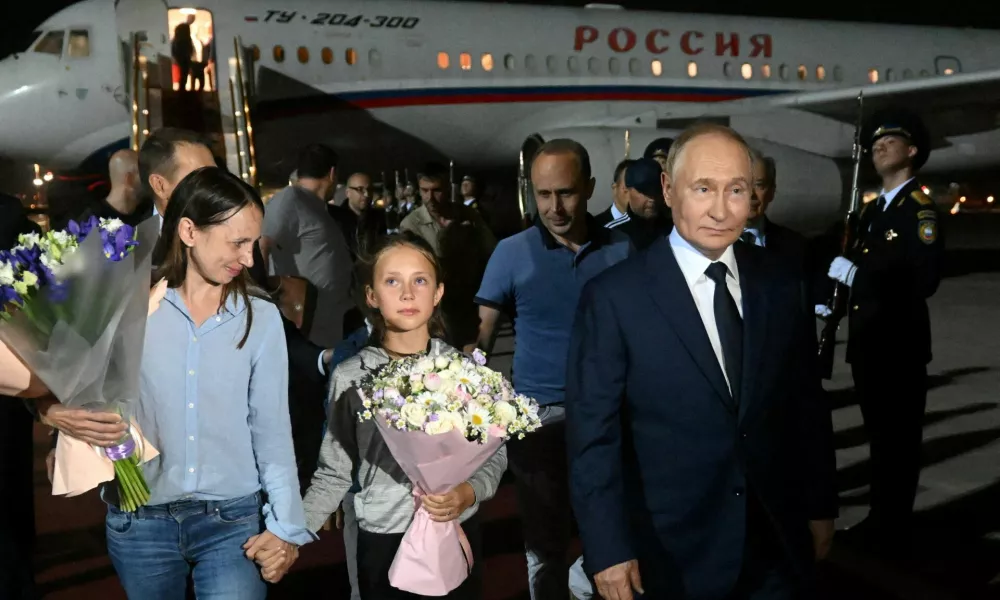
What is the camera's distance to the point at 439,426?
229 cm

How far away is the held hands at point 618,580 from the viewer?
232 centimetres

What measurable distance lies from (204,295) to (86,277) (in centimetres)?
42

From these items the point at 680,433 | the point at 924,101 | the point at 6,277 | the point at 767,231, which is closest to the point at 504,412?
the point at 680,433

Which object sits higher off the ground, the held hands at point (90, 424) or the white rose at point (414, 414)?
the held hands at point (90, 424)

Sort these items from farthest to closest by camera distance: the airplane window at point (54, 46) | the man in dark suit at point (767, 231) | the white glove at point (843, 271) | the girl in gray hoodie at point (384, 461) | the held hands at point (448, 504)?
the airplane window at point (54, 46), the white glove at point (843, 271), the man in dark suit at point (767, 231), the girl in gray hoodie at point (384, 461), the held hands at point (448, 504)

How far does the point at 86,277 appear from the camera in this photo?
211 centimetres

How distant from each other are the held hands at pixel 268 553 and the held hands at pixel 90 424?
46cm

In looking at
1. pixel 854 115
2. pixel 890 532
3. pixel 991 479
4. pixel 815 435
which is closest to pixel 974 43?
pixel 854 115

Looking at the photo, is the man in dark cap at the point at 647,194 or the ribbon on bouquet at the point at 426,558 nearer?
the ribbon on bouquet at the point at 426,558

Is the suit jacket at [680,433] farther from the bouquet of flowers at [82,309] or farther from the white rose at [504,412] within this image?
the bouquet of flowers at [82,309]

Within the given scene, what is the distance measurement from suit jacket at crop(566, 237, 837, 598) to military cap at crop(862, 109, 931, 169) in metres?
2.42

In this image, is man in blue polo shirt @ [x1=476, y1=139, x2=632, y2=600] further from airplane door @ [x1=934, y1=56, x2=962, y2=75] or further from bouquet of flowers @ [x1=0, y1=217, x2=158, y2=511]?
airplane door @ [x1=934, y1=56, x2=962, y2=75]

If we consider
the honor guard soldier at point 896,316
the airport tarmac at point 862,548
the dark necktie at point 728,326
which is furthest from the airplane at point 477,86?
the dark necktie at point 728,326

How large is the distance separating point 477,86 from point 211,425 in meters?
12.3
